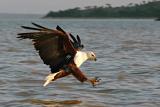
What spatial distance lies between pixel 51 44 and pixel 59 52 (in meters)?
0.30

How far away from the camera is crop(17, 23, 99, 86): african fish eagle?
1061 cm

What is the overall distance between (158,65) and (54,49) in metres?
7.98

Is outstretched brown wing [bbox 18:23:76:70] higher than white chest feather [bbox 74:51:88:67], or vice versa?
outstretched brown wing [bbox 18:23:76:70]

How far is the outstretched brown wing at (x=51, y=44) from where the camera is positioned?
413 inches

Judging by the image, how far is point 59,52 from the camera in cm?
1109

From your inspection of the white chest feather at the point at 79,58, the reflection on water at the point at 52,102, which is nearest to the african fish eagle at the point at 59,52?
the white chest feather at the point at 79,58

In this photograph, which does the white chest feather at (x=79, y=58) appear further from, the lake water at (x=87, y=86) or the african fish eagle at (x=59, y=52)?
the lake water at (x=87, y=86)

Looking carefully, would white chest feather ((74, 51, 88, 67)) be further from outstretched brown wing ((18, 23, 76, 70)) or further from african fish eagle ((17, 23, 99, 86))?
outstretched brown wing ((18, 23, 76, 70))

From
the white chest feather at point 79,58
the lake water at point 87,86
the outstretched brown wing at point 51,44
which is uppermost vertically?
the outstretched brown wing at point 51,44

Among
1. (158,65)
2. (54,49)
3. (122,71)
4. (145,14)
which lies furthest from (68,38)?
(145,14)

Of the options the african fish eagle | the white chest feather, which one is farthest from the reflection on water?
the white chest feather

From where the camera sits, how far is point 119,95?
495 inches

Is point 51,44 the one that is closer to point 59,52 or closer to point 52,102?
point 59,52

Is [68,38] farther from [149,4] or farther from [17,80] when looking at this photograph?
[149,4]
